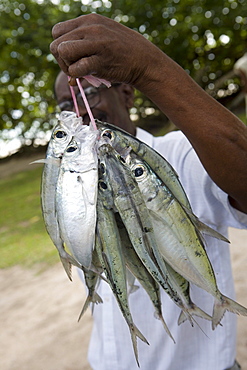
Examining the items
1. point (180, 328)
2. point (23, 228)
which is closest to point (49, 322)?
point (180, 328)

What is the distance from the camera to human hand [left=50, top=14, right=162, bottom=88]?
1.21 metres

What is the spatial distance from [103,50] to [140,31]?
14482 mm

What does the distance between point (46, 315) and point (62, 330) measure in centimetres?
47

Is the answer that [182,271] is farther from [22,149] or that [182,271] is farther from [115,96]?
[22,149]

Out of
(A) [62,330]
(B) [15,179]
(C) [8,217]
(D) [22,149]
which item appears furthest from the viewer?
(D) [22,149]

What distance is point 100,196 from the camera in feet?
4.09

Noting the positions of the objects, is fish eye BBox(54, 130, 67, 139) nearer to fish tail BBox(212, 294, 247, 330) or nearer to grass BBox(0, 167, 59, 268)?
fish tail BBox(212, 294, 247, 330)

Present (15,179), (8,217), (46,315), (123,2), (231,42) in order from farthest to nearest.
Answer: (15,179), (231,42), (123,2), (8,217), (46,315)

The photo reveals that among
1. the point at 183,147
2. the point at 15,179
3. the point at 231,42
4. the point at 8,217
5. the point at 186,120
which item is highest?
the point at 186,120

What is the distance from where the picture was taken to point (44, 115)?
17.2 m

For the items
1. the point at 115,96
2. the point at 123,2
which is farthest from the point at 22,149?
the point at 115,96

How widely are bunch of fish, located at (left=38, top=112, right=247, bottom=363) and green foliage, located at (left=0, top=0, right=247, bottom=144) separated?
12.6m

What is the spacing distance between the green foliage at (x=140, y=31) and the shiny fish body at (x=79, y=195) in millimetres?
12666

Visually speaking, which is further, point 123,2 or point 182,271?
point 123,2
